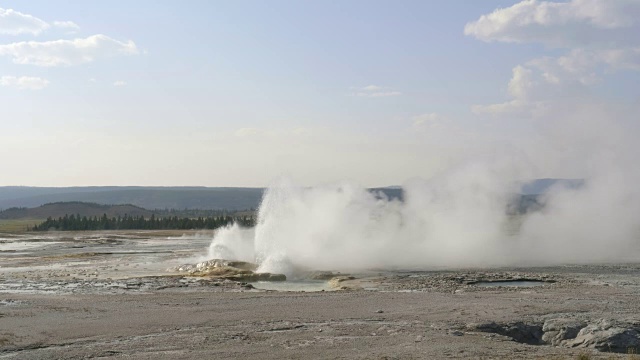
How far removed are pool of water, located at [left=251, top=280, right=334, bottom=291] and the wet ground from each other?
11 cm

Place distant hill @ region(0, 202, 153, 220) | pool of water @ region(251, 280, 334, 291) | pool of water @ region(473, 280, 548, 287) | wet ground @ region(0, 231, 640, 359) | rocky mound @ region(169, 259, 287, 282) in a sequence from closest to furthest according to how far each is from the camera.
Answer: wet ground @ region(0, 231, 640, 359) < pool of water @ region(473, 280, 548, 287) < pool of water @ region(251, 280, 334, 291) < rocky mound @ region(169, 259, 287, 282) < distant hill @ region(0, 202, 153, 220)

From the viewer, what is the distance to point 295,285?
34.8 metres

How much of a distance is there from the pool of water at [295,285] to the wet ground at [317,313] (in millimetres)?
108

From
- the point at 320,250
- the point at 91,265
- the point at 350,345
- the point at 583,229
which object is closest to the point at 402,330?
the point at 350,345

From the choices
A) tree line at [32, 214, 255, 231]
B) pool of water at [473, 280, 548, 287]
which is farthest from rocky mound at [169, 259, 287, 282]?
tree line at [32, 214, 255, 231]

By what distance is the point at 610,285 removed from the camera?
30.8 metres

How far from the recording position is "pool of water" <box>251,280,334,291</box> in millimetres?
33037

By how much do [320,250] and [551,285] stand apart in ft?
65.0

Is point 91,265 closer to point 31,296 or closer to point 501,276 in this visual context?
point 31,296

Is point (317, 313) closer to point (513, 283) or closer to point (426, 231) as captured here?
point (513, 283)

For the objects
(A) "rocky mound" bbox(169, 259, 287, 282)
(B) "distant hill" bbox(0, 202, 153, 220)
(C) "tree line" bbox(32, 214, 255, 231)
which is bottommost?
(A) "rocky mound" bbox(169, 259, 287, 282)

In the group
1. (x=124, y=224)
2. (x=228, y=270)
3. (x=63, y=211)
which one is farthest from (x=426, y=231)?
(x=63, y=211)

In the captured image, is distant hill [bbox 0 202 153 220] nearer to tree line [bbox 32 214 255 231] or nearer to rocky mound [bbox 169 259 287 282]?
tree line [bbox 32 214 255 231]

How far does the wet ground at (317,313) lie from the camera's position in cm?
1736
